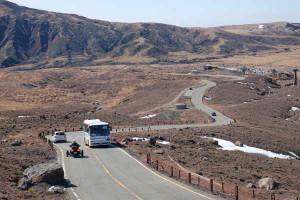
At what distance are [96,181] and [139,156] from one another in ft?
30.0

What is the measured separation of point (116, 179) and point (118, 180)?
0.35 meters

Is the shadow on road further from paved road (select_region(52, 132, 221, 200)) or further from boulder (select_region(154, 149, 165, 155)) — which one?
boulder (select_region(154, 149, 165, 155))

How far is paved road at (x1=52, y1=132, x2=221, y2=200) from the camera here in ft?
78.2

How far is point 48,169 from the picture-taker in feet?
84.0

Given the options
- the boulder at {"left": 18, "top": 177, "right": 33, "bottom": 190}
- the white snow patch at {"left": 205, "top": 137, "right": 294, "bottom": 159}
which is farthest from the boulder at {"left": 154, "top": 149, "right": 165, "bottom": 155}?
the boulder at {"left": 18, "top": 177, "right": 33, "bottom": 190}

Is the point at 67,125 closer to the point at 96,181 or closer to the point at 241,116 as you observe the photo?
the point at 241,116

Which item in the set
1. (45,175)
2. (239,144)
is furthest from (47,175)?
(239,144)

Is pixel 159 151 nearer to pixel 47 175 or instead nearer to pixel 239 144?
pixel 239 144

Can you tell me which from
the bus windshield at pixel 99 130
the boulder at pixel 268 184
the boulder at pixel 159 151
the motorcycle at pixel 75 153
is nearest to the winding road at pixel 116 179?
the motorcycle at pixel 75 153

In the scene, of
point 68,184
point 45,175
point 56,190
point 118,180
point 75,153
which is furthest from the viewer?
point 75,153

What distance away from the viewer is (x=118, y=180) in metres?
28.0

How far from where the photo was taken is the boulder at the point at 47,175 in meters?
25.2

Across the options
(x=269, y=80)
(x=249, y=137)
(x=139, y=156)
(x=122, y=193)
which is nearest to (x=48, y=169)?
(x=122, y=193)

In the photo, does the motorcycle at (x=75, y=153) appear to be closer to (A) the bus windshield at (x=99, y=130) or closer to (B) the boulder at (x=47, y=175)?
(A) the bus windshield at (x=99, y=130)
